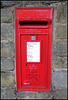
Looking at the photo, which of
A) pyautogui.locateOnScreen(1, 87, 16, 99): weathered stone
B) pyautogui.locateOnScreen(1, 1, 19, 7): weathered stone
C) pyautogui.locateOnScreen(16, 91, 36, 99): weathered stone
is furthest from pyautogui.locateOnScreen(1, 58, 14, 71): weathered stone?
pyautogui.locateOnScreen(1, 1, 19, 7): weathered stone

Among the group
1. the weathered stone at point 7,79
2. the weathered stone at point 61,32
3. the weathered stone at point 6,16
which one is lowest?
the weathered stone at point 7,79

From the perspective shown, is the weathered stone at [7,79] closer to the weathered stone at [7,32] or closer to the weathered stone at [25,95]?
the weathered stone at [25,95]

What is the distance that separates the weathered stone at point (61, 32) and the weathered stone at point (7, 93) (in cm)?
115

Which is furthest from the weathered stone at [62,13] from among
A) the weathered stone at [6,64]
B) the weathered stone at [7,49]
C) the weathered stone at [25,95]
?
the weathered stone at [25,95]

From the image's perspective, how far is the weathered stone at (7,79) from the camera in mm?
1651

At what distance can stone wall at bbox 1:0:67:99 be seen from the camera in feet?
4.93

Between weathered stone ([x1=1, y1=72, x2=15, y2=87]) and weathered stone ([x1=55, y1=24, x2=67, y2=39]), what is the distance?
0.96 metres

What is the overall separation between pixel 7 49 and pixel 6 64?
243 mm

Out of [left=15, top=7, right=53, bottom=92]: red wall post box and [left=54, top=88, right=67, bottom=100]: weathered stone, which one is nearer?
[left=15, top=7, right=53, bottom=92]: red wall post box

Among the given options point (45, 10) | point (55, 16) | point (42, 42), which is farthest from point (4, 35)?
point (55, 16)

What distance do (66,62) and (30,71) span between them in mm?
581

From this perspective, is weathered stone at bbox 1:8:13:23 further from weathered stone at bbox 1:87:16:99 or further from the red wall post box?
weathered stone at bbox 1:87:16:99

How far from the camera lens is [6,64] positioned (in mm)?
1637

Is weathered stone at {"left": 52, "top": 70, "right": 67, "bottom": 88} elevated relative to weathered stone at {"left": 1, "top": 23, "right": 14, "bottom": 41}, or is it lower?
lower
